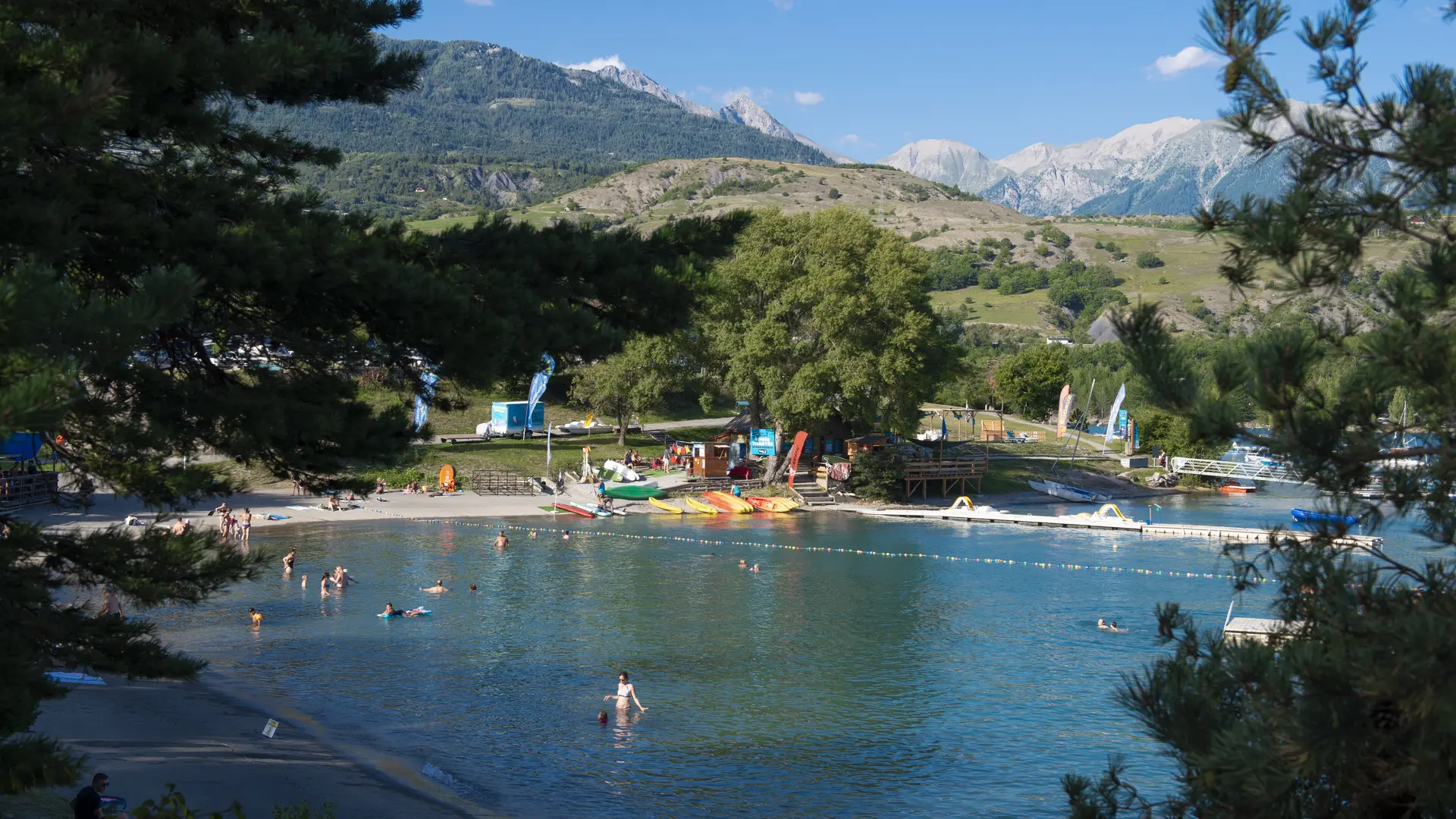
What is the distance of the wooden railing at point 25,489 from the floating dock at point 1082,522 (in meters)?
33.8

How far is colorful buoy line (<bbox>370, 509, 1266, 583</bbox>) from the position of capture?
3944cm

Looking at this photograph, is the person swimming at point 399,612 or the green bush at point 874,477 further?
the green bush at point 874,477

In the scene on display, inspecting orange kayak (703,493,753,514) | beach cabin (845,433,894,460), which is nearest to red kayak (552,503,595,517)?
orange kayak (703,493,753,514)

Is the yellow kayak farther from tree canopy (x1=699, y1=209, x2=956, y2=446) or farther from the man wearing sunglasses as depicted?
the man wearing sunglasses

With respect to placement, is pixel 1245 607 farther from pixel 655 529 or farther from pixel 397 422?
pixel 397 422

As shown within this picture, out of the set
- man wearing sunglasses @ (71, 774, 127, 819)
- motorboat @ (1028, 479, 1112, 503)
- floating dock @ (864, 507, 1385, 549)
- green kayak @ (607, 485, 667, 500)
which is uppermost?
motorboat @ (1028, 479, 1112, 503)

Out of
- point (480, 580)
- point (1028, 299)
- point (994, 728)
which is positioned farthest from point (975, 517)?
point (1028, 299)

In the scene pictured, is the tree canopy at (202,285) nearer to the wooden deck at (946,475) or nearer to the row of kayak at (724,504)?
the row of kayak at (724,504)

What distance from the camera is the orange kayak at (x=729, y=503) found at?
53.5m

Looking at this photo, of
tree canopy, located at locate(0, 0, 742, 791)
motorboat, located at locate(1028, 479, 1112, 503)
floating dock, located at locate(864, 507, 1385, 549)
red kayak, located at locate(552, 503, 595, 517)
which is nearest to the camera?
tree canopy, located at locate(0, 0, 742, 791)

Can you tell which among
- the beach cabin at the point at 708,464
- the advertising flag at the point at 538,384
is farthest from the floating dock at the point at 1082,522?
the advertising flag at the point at 538,384

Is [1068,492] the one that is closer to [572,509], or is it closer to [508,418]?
[572,509]

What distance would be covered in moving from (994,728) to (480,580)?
732 inches

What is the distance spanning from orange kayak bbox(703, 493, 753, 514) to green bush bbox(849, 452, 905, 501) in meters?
6.39
